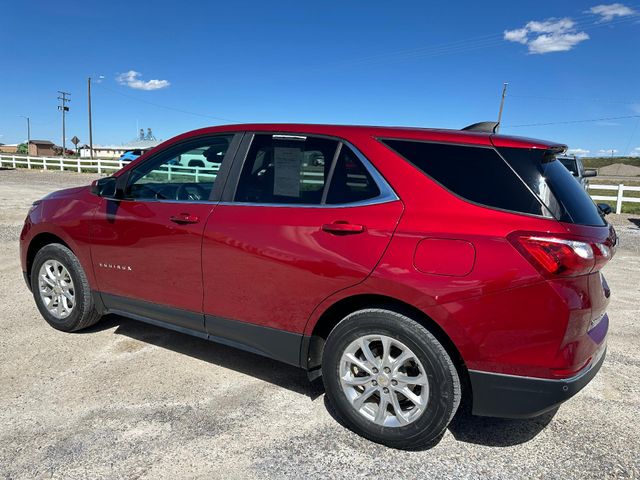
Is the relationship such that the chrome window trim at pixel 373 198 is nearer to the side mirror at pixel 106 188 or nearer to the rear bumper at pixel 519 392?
the rear bumper at pixel 519 392

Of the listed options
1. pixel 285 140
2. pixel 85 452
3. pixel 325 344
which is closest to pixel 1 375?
pixel 85 452

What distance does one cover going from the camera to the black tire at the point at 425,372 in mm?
2457

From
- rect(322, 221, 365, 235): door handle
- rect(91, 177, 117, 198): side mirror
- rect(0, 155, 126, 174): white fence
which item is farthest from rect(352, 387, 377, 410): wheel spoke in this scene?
rect(0, 155, 126, 174): white fence

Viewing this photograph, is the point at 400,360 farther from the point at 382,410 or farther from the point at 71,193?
the point at 71,193

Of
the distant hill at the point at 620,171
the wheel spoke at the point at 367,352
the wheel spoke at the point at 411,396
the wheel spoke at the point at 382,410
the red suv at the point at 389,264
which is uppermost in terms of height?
the distant hill at the point at 620,171

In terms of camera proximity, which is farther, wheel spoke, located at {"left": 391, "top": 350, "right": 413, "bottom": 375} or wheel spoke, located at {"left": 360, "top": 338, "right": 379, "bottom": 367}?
wheel spoke, located at {"left": 360, "top": 338, "right": 379, "bottom": 367}

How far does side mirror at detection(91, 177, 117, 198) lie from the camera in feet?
12.3

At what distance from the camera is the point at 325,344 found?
9.31ft

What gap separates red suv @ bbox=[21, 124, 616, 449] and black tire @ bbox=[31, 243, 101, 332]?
0.66m

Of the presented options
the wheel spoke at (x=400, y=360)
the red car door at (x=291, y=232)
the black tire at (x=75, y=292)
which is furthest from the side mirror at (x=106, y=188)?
the wheel spoke at (x=400, y=360)

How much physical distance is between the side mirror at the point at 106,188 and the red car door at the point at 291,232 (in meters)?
1.10

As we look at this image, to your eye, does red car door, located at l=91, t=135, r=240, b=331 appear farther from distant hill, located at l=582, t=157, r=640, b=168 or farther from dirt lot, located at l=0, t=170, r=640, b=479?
distant hill, located at l=582, t=157, r=640, b=168

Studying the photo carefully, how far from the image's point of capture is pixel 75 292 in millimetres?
4035

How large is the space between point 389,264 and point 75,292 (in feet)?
9.37
